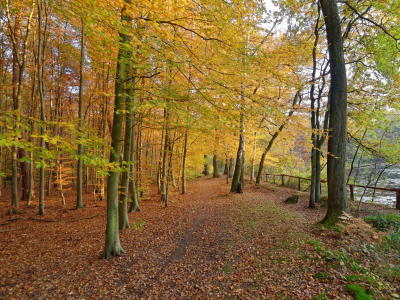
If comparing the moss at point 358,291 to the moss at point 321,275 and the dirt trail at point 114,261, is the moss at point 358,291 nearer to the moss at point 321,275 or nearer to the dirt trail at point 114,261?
the moss at point 321,275

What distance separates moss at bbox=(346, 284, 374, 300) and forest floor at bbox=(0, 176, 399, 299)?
93 mm

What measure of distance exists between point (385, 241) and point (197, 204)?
770 centimetres

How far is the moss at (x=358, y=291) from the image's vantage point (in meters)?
2.49

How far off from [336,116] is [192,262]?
5.76 m

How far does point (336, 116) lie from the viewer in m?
5.01

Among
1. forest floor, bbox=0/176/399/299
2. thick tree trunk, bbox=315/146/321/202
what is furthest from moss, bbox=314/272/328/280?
thick tree trunk, bbox=315/146/321/202

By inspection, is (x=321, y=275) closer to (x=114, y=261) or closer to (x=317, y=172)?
(x=114, y=261)

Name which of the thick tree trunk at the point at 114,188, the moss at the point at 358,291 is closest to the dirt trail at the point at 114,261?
the thick tree trunk at the point at 114,188

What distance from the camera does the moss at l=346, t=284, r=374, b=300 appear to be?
97.9 inches

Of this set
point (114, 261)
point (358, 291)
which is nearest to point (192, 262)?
point (114, 261)

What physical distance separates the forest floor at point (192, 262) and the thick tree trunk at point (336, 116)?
1055mm

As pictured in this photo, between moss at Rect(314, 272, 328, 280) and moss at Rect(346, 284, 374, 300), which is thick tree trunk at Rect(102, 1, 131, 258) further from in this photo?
moss at Rect(346, 284, 374, 300)

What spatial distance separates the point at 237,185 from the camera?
1170 centimetres

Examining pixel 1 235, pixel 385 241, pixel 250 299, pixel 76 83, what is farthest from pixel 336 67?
pixel 76 83
